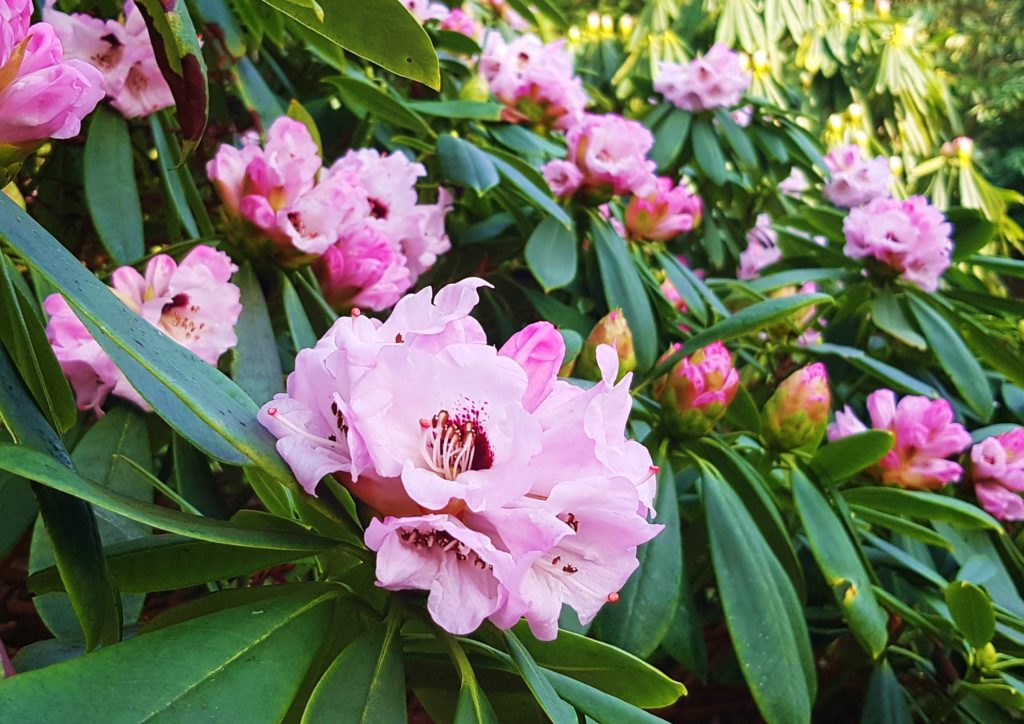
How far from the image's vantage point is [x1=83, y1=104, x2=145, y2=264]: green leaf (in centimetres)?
66

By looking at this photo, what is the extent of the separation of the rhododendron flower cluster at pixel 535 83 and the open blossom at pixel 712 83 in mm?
339

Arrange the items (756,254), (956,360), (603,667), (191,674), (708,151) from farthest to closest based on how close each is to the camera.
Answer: (756,254) → (708,151) → (956,360) → (603,667) → (191,674)

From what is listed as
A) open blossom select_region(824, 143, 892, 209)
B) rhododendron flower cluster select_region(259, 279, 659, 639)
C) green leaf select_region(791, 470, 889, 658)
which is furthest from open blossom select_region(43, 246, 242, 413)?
open blossom select_region(824, 143, 892, 209)

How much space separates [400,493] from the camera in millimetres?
346

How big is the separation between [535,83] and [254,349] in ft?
2.34

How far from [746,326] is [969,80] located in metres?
6.26

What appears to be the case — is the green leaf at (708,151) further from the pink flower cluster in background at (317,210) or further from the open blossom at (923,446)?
the pink flower cluster in background at (317,210)

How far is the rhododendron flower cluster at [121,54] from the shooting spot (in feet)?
2.16

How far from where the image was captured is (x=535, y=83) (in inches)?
47.2

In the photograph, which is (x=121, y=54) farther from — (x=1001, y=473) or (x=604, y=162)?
(x=1001, y=473)

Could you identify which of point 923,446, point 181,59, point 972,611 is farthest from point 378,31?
point 923,446

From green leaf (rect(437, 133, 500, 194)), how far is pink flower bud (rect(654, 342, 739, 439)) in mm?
262

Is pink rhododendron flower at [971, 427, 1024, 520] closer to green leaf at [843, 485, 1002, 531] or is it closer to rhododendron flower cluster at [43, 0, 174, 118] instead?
green leaf at [843, 485, 1002, 531]

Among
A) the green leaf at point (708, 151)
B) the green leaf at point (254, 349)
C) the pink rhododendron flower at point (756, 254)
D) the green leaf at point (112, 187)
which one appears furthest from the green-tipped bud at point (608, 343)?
the pink rhododendron flower at point (756, 254)
